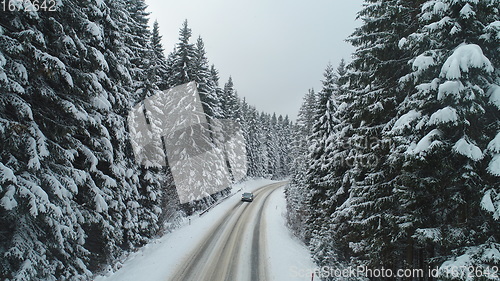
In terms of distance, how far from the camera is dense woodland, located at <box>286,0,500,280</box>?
20.3 feet

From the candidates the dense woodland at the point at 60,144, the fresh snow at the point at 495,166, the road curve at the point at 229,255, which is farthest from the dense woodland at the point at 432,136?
the dense woodland at the point at 60,144

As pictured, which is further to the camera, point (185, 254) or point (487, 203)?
point (185, 254)

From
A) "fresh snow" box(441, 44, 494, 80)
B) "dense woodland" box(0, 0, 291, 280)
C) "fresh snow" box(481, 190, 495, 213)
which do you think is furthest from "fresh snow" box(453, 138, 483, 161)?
"dense woodland" box(0, 0, 291, 280)

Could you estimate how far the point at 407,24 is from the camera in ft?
31.3

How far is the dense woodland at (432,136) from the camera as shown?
6.18 metres

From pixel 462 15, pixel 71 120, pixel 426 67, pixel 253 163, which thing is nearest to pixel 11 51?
pixel 71 120

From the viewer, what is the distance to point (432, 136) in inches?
265

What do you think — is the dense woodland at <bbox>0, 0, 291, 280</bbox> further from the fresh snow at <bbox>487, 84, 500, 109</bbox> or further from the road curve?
the fresh snow at <bbox>487, 84, 500, 109</bbox>

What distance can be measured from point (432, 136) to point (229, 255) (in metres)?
12.2

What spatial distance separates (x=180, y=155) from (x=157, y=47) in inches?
398

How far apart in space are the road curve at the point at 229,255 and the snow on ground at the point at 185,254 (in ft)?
Result: 1.70

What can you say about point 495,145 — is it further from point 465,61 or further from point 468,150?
point 465,61

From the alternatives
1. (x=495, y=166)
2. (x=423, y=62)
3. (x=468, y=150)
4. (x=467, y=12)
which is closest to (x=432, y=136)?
(x=468, y=150)

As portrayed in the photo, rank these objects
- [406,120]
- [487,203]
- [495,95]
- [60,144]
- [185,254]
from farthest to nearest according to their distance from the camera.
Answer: [185,254], [60,144], [406,120], [495,95], [487,203]
